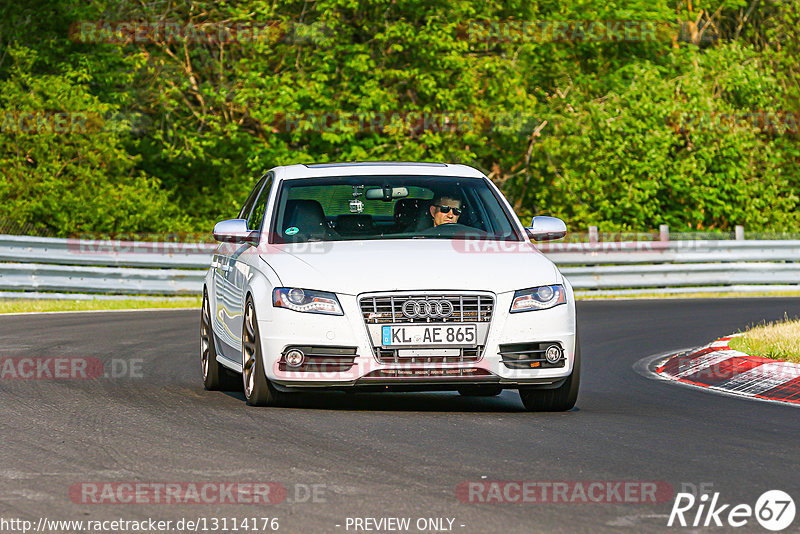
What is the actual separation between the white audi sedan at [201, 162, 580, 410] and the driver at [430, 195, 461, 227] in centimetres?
11

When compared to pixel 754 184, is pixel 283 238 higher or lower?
higher

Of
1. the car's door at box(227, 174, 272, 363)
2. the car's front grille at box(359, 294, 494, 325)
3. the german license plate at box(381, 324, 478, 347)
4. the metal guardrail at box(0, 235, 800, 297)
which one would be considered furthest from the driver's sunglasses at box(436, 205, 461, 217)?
the metal guardrail at box(0, 235, 800, 297)

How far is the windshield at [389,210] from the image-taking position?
10.2m

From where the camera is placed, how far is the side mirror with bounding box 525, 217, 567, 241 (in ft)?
33.5

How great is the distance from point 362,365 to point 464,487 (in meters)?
2.59

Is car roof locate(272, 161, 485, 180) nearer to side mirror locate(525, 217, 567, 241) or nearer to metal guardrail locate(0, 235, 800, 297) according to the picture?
side mirror locate(525, 217, 567, 241)

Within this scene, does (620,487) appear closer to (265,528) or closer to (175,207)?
(265,528)

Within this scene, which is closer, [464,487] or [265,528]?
[265,528]

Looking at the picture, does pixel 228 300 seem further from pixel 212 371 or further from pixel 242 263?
pixel 212 371

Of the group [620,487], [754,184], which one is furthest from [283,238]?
[754,184]

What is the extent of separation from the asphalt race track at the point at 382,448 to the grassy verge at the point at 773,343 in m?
1.07

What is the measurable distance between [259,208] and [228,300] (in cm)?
93

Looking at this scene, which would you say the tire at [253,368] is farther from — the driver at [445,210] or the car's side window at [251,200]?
the car's side window at [251,200]

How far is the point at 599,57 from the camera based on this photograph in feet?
145
